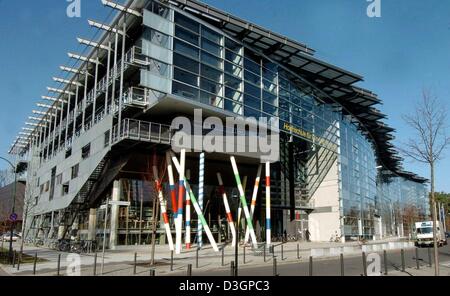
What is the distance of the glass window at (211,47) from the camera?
34.9m

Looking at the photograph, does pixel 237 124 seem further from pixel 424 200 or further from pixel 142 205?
pixel 424 200

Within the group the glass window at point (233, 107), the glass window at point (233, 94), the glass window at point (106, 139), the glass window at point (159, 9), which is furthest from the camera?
the glass window at point (233, 94)

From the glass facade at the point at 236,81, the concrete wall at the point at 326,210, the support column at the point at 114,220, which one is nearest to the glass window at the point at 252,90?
the glass facade at the point at 236,81

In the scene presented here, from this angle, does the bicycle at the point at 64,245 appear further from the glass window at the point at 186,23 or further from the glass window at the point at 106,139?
the glass window at the point at 186,23

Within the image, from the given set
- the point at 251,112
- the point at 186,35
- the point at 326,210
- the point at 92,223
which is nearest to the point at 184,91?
the point at 186,35

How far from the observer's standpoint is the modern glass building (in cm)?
3256

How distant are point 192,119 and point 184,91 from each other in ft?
10.1

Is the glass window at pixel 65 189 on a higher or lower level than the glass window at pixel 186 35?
lower

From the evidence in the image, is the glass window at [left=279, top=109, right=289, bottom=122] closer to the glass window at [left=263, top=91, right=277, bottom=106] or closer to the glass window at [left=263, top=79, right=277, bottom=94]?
the glass window at [left=263, top=91, right=277, bottom=106]

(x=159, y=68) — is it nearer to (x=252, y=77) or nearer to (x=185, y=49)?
(x=185, y=49)

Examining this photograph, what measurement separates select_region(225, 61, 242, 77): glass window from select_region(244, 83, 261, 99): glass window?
138cm

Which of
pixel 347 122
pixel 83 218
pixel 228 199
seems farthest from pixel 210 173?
pixel 347 122

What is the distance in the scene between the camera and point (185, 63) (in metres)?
32.8

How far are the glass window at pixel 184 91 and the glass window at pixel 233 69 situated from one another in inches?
193
